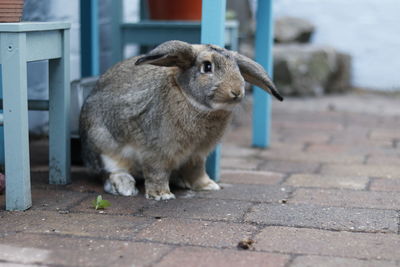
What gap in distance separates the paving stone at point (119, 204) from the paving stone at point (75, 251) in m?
0.47

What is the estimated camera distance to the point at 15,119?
327cm

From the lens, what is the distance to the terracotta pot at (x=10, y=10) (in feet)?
11.0

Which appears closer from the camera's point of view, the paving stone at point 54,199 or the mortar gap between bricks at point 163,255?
the mortar gap between bricks at point 163,255

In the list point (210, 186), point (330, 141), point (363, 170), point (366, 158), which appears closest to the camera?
point (210, 186)

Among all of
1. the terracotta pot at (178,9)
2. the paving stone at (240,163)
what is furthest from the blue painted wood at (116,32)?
the paving stone at (240,163)

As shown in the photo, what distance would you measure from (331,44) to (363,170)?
408 cm

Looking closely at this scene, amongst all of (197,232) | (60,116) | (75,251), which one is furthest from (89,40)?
Result: (75,251)

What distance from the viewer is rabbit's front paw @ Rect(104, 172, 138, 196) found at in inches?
145

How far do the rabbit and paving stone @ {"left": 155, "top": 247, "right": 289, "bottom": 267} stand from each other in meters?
0.82

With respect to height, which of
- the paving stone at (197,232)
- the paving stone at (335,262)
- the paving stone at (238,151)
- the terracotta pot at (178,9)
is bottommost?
the paving stone at (238,151)

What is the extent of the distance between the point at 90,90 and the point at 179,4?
67.3 inches

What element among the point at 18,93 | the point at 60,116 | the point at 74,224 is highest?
the point at 18,93

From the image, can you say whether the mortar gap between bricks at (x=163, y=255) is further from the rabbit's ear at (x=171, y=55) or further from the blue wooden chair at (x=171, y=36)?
the blue wooden chair at (x=171, y=36)

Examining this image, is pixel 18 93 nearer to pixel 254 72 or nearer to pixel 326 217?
pixel 254 72
